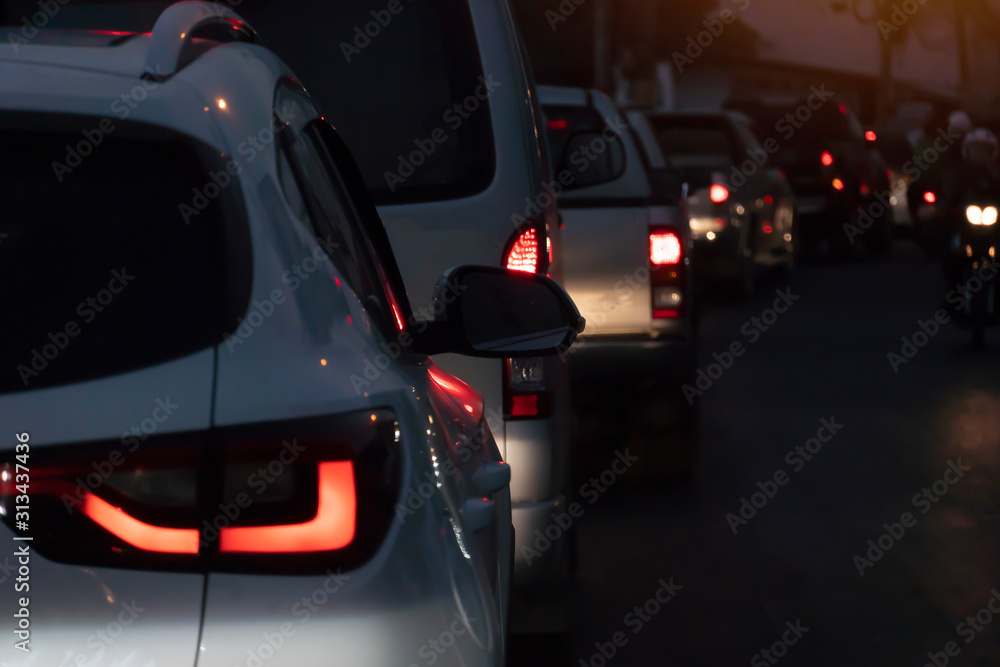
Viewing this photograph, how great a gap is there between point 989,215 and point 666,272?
574cm

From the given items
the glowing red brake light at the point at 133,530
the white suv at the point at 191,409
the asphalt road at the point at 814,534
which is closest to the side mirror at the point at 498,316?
the white suv at the point at 191,409

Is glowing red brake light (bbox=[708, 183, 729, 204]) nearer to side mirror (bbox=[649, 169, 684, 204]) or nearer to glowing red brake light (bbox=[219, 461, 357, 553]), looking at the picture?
side mirror (bbox=[649, 169, 684, 204])

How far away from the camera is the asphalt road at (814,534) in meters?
4.97

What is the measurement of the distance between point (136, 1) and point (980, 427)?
630cm

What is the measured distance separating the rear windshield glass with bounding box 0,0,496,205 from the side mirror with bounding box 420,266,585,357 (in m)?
1.39

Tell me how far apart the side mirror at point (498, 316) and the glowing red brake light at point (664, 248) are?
5.23m

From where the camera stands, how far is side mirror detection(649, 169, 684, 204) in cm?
811

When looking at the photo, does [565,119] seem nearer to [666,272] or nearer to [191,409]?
[666,272]

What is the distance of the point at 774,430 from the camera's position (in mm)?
9023

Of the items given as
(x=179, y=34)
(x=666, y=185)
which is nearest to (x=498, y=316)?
(x=179, y=34)

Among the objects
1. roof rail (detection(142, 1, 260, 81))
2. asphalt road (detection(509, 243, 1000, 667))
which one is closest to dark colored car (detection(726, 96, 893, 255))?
asphalt road (detection(509, 243, 1000, 667))

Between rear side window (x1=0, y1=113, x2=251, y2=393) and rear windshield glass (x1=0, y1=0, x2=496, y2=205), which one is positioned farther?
rear windshield glass (x1=0, y1=0, x2=496, y2=205)

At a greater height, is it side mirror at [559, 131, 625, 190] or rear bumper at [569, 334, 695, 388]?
side mirror at [559, 131, 625, 190]

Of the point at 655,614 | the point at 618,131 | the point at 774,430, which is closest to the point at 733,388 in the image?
the point at 774,430
